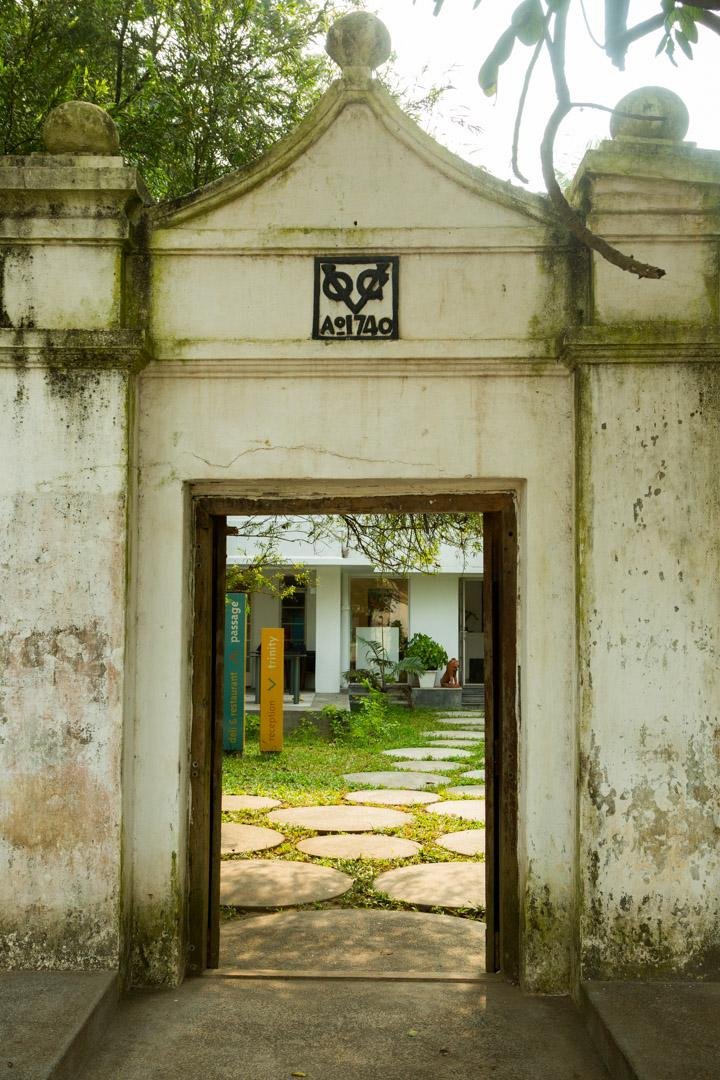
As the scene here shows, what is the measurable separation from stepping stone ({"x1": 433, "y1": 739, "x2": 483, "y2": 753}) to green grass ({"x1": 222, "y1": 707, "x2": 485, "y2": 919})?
0.08m

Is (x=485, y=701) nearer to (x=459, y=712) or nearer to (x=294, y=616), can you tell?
(x=459, y=712)

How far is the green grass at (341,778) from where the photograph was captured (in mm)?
6527

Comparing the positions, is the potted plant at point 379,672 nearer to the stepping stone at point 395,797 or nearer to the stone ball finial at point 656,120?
the stepping stone at point 395,797

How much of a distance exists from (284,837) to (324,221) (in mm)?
4914

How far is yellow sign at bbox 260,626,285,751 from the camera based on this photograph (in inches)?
474

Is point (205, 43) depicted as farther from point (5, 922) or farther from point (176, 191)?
point (5, 922)

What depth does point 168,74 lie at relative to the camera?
6832 millimetres

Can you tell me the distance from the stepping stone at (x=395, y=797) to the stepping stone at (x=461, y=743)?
3.19 meters

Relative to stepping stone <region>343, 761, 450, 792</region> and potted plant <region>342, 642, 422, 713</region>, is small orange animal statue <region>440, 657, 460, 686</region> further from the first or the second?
stepping stone <region>343, 761, 450, 792</region>

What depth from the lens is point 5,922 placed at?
402 centimetres

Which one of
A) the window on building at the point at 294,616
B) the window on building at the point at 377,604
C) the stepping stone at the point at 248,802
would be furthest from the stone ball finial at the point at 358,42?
the window on building at the point at 294,616

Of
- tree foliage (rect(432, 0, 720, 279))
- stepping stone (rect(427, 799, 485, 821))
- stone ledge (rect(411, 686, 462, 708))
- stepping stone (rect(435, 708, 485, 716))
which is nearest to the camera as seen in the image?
tree foliage (rect(432, 0, 720, 279))

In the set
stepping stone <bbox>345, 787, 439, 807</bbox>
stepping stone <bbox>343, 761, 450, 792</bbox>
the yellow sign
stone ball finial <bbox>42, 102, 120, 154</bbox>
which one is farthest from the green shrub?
stone ball finial <bbox>42, 102, 120, 154</bbox>

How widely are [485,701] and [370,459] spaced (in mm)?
1204
